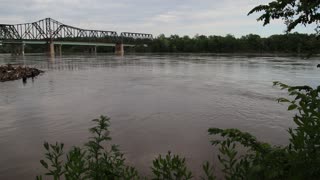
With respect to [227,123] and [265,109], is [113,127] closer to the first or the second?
[227,123]

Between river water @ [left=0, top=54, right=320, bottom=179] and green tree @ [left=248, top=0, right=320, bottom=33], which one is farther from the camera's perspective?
river water @ [left=0, top=54, right=320, bottom=179]

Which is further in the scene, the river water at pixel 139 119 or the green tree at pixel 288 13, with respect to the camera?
the river water at pixel 139 119

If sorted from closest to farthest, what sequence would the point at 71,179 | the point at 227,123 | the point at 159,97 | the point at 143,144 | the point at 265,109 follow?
the point at 71,179 < the point at 143,144 < the point at 227,123 < the point at 265,109 < the point at 159,97

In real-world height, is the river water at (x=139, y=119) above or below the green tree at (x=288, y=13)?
below

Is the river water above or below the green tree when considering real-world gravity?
below

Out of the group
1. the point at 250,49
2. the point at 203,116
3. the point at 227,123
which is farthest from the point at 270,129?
the point at 250,49

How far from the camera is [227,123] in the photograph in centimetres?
1720

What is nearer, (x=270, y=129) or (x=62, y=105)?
(x=270, y=129)

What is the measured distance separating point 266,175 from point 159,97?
22806 mm

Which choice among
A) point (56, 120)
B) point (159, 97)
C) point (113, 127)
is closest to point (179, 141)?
point (113, 127)

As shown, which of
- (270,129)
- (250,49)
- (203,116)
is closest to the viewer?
(270,129)

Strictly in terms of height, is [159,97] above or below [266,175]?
below

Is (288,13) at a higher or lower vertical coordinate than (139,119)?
higher

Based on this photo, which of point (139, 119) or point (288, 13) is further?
point (139, 119)
